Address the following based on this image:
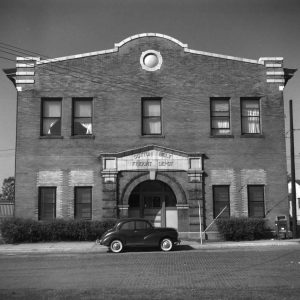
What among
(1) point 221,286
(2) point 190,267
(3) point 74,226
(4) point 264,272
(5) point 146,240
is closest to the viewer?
(1) point 221,286

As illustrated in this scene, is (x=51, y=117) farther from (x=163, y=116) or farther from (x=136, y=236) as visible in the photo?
(x=136, y=236)

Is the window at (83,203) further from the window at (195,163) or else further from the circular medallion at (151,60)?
the circular medallion at (151,60)

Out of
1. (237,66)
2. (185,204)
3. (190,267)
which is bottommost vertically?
(190,267)

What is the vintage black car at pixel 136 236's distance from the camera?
19.6m

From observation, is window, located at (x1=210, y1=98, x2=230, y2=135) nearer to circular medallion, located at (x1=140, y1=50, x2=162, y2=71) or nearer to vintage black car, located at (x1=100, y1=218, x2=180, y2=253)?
circular medallion, located at (x1=140, y1=50, x2=162, y2=71)

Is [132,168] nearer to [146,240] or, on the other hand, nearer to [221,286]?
[146,240]

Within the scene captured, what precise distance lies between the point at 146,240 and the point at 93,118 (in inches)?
313

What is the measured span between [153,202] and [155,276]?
12.7 m

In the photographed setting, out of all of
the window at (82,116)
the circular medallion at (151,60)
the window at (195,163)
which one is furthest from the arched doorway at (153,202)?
the circular medallion at (151,60)

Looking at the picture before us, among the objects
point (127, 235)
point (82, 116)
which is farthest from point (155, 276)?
point (82, 116)

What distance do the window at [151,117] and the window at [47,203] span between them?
5.73 meters

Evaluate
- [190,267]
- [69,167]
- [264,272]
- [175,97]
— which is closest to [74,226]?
[69,167]

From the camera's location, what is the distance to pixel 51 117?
25188mm

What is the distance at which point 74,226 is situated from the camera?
23.2 m
